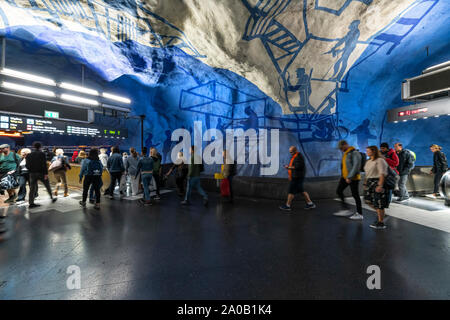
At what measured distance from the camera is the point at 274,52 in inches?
266

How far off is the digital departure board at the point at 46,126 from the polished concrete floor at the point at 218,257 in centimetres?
642

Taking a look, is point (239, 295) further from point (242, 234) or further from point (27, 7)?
point (27, 7)

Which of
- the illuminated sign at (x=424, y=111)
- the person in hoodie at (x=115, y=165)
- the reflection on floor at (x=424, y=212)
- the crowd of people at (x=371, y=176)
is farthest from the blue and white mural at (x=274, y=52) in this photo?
the person in hoodie at (x=115, y=165)

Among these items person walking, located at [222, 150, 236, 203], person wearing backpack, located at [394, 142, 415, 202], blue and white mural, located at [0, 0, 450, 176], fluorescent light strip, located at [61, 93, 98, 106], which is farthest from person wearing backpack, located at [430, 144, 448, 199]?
fluorescent light strip, located at [61, 93, 98, 106]

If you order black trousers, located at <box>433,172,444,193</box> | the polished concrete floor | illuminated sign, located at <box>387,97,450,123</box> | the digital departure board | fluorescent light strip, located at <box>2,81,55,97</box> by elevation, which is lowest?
the polished concrete floor

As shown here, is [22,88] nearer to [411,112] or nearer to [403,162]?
[403,162]

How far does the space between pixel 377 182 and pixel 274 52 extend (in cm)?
546

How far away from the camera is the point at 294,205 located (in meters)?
5.41

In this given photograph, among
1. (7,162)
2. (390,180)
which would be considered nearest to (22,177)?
(7,162)

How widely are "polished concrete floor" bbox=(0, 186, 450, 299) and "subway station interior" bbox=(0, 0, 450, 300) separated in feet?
0.08

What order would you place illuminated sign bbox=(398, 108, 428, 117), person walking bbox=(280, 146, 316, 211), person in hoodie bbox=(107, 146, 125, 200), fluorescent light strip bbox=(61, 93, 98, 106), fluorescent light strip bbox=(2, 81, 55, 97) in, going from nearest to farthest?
person walking bbox=(280, 146, 316, 211) < person in hoodie bbox=(107, 146, 125, 200) < illuminated sign bbox=(398, 108, 428, 117) < fluorescent light strip bbox=(2, 81, 55, 97) < fluorescent light strip bbox=(61, 93, 98, 106)

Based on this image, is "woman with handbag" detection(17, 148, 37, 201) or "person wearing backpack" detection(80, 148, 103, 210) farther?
"woman with handbag" detection(17, 148, 37, 201)

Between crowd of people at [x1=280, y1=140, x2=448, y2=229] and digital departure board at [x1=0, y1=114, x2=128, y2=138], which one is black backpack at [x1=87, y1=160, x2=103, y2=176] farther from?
digital departure board at [x1=0, y1=114, x2=128, y2=138]

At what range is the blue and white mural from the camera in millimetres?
6000
